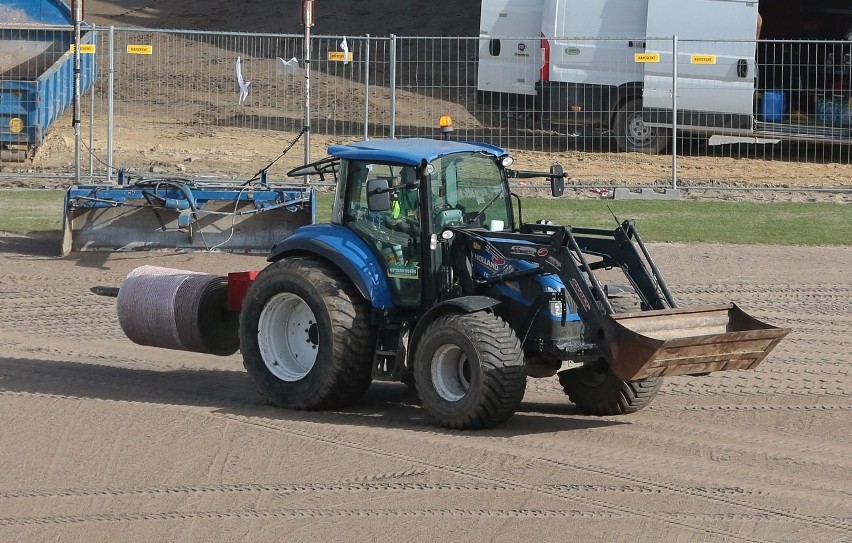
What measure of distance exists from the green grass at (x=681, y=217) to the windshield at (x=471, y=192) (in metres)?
6.43

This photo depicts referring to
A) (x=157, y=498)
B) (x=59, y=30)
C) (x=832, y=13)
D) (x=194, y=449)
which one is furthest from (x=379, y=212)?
(x=832, y=13)

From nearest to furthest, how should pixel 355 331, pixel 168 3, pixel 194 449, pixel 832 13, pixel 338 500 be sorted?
pixel 338 500
pixel 194 449
pixel 355 331
pixel 832 13
pixel 168 3

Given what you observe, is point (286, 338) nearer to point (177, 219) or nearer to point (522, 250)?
point (522, 250)

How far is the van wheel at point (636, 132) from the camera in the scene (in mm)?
20188

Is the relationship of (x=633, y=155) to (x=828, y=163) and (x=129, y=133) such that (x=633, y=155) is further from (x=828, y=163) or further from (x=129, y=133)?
(x=129, y=133)

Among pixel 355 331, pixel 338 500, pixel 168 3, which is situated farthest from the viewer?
pixel 168 3

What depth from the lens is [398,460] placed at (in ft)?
25.3

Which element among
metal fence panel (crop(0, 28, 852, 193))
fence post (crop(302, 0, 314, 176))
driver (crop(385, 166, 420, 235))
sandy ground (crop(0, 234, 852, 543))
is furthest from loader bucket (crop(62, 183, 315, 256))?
driver (crop(385, 166, 420, 235))

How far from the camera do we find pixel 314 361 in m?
9.11

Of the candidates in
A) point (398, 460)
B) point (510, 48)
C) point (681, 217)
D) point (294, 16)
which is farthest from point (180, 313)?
point (294, 16)

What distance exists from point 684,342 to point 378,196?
2.09 m

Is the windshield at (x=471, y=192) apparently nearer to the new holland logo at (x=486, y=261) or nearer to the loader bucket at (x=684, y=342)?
the new holland logo at (x=486, y=261)

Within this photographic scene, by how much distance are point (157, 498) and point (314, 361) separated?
218cm

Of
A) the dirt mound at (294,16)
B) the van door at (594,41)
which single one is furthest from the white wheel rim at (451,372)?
the dirt mound at (294,16)
